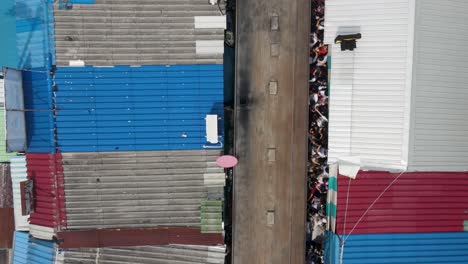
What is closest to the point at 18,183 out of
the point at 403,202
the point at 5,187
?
the point at 5,187

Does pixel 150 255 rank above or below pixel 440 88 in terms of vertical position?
below

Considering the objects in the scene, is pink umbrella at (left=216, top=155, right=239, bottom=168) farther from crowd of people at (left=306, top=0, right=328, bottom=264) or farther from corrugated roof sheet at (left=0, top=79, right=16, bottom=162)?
corrugated roof sheet at (left=0, top=79, right=16, bottom=162)

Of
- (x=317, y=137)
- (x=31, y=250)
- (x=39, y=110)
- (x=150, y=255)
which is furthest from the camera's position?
(x=317, y=137)

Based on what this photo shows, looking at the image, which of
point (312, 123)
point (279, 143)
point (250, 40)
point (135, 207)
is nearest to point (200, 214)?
point (135, 207)

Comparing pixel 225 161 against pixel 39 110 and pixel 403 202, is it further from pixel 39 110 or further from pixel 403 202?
pixel 39 110

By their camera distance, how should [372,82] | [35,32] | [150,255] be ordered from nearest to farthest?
[372,82], [35,32], [150,255]

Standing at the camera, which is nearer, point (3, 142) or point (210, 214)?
point (210, 214)
